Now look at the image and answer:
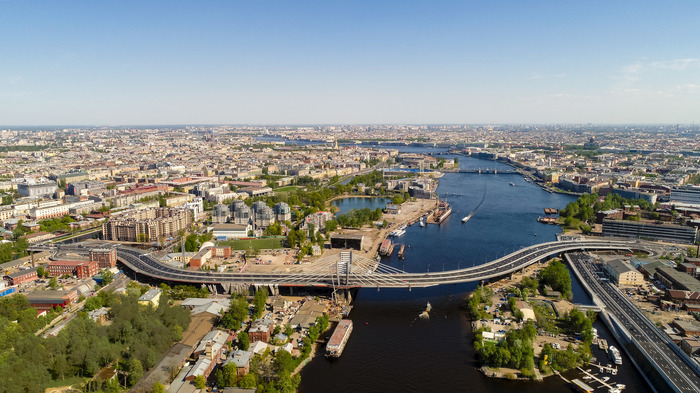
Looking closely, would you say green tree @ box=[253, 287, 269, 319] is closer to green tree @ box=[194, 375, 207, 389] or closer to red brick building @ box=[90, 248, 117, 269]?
green tree @ box=[194, 375, 207, 389]

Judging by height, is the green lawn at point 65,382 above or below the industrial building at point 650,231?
below

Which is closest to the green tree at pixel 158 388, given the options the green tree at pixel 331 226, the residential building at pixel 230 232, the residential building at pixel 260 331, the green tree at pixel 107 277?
the residential building at pixel 260 331

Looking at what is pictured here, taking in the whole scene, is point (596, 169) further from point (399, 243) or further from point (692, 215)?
point (399, 243)

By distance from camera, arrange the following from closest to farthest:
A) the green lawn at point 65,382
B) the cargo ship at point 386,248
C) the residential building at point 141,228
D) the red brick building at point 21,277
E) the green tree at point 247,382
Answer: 1. the green tree at point 247,382
2. the green lawn at point 65,382
3. the red brick building at point 21,277
4. the cargo ship at point 386,248
5. the residential building at point 141,228

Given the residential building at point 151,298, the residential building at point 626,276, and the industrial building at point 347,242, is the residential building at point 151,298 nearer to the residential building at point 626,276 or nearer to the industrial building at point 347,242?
the industrial building at point 347,242

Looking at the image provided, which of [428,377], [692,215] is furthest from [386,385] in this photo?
[692,215]
